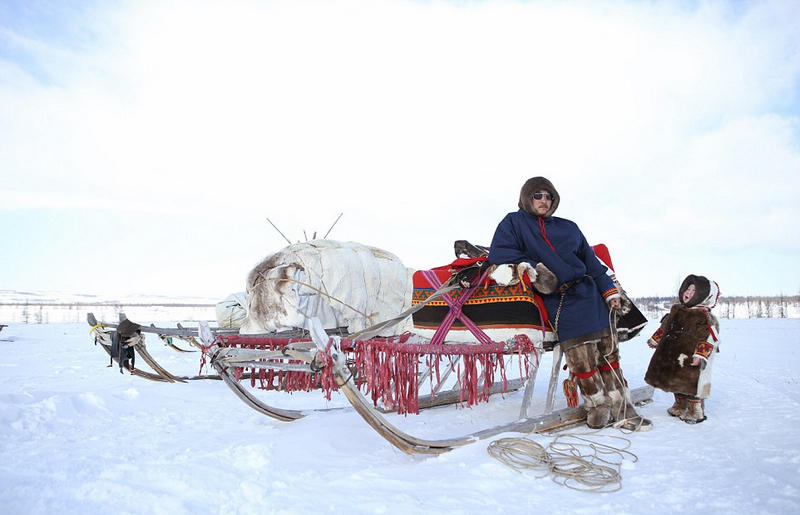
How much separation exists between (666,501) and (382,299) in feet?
17.0

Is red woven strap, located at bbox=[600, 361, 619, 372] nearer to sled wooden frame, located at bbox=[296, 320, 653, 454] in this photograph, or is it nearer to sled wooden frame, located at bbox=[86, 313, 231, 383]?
sled wooden frame, located at bbox=[296, 320, 653, 454]

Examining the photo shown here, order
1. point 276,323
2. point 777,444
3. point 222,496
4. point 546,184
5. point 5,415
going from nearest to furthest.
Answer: point 222,496
point 777,444
point 546,184
point 5,415
point 276,323

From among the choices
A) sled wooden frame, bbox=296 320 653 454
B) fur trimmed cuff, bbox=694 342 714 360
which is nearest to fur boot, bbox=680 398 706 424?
fur trimmed cuff, bbox=694 342 714 360

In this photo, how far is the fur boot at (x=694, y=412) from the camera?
4176mm

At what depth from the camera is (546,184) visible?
406 centimetres

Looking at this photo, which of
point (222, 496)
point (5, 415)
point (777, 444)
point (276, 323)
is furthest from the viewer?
point (276, 323)

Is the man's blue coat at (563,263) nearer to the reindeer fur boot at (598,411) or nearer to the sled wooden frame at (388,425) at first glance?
the reindeer fur boot at (598,411)

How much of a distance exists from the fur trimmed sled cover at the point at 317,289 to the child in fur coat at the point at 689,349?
2951mm

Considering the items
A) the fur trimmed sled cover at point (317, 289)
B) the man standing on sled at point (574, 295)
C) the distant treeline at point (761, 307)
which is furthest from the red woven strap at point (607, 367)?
the distant treeline at point (761, 307)

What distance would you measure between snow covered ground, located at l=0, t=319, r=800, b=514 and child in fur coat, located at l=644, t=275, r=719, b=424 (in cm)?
25

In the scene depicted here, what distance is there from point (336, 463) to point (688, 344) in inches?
125

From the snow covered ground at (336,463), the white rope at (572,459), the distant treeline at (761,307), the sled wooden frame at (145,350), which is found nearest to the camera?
the snow covered ground at (336,463)

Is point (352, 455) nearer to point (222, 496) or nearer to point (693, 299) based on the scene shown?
point (222, 496)

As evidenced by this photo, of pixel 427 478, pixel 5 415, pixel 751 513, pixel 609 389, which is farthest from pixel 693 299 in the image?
pixel 5 415
